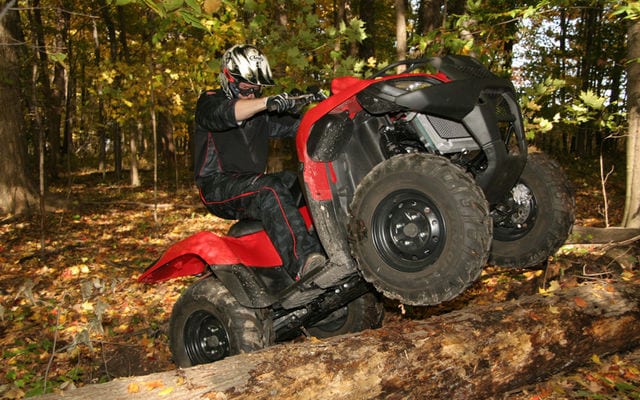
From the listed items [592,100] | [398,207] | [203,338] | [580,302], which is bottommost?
[203,338]

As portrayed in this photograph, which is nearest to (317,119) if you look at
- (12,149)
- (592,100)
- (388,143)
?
(388,143)

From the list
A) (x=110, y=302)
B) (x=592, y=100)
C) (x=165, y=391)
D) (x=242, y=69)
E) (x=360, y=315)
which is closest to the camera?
(x=165, y=391)

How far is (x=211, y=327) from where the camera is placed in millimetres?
4133

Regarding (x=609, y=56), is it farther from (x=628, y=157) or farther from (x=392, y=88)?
(x=392, y=88)

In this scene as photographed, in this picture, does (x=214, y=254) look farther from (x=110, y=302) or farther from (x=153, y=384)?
(x=110, y=302)

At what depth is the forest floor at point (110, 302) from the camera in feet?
12.0

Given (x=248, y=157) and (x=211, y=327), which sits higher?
(x=248, y=157)

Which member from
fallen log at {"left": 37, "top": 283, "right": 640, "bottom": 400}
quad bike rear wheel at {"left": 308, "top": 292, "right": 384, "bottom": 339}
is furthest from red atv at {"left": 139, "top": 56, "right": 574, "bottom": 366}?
quad bike rear wheel at {"left": 308, "top": 292, "right": 384, "bottom": 339}

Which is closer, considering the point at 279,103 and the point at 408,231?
the point at 408,231

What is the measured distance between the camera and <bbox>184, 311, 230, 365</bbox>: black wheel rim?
4.08 m

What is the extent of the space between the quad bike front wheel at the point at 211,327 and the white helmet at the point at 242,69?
1601 mm

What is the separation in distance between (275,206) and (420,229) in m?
1.23

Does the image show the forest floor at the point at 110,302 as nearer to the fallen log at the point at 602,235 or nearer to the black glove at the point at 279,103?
the fallen log at the point at 602,235

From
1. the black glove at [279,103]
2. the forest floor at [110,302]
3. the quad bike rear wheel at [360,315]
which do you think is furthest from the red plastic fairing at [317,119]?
the forest floor at [110,302]
